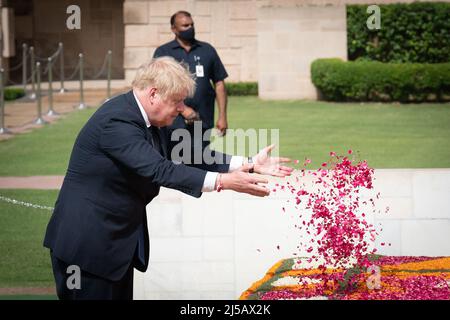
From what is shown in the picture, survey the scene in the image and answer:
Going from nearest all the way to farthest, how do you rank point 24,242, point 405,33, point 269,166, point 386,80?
point 269,166
point 24,242
point 386,80
point 405,33

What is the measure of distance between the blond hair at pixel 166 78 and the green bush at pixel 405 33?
17.0 metres

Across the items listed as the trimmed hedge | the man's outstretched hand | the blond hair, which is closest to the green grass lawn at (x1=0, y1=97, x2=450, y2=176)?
the trimmed hedge

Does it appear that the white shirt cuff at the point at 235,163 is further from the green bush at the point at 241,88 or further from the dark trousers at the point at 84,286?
the green bush at the point at 241,88

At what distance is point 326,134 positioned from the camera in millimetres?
16422

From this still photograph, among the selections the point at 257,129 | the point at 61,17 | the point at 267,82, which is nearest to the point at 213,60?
the point at 257,129

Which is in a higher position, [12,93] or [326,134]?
[12,93]

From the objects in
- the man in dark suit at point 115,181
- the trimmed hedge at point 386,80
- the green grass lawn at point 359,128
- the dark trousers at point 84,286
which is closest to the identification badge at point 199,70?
the green grass lawn at point 359,128

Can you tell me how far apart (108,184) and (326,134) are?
1146 centimetres

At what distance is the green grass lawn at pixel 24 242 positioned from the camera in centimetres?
838

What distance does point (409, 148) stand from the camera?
14.8m

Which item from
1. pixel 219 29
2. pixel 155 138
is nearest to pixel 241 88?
pixel 219 29

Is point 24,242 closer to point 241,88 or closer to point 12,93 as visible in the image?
point 12,93

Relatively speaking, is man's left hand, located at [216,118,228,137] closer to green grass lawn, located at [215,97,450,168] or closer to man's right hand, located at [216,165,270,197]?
green grass lawn, located at [215,97,450,168]
